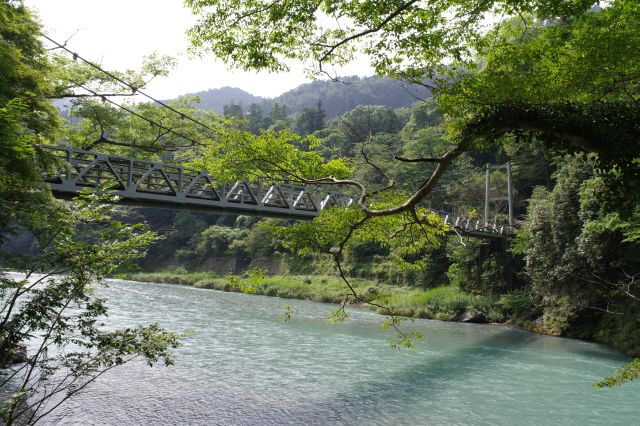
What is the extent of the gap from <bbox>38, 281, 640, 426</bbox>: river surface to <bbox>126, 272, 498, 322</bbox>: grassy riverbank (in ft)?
→ 8.44

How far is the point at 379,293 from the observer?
17875mm

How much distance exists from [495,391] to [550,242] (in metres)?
8.29

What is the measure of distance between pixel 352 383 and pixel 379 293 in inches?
403

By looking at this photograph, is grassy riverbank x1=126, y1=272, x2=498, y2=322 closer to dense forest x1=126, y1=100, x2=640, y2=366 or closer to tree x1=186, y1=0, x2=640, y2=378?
dense forest x1=126, y1=100, x2=640, y2=366

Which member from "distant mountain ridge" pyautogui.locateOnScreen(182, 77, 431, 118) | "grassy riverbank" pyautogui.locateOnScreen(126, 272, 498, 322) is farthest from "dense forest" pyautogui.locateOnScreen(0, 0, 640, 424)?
"distant mountain ridge" pyautogui.locateOnScreen(182, 77, 431, 118)

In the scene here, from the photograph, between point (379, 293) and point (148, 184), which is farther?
point (379, 293)

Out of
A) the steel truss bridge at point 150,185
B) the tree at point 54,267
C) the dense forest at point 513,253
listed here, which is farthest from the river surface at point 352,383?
the steel truss bridge at point 150,185

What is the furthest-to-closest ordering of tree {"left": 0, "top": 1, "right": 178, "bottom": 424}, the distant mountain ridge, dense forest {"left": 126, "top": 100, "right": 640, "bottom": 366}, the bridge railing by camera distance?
the distant mountain ridge, dense forest {"left": 126, "top": 100, "right": 640, "bottom": 366}, the bridge railing, tree {"left": 0, "top": 1, "right": 178, "bottom": 424}

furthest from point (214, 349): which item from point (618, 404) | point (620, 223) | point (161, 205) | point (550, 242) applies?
point (550, 242)

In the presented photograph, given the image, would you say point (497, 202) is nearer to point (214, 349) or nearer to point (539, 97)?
point (214, 349)

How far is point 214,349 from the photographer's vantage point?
10.0 meters

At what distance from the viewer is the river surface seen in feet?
20.2

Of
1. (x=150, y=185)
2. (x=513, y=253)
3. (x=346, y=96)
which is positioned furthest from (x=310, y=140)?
(x=346, y=96)

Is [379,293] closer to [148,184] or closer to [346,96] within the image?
[148,184]
